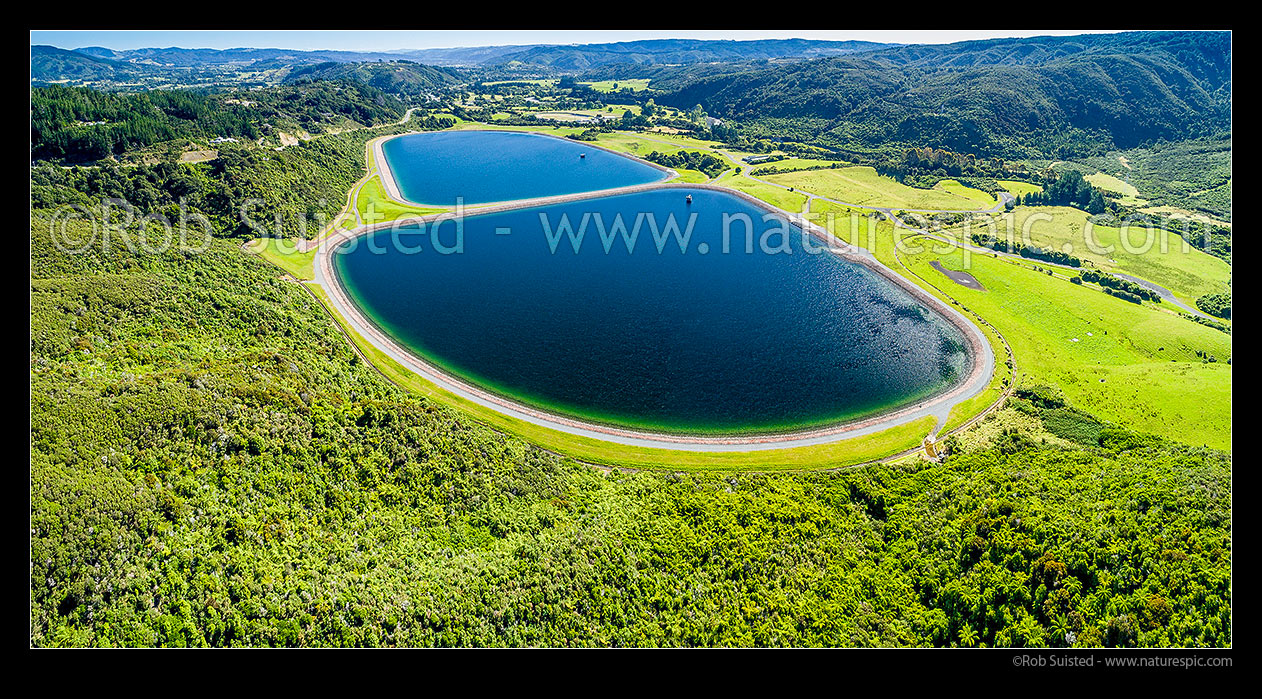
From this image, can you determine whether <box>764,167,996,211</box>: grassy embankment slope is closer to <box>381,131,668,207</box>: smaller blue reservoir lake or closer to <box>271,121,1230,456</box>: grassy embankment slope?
<box>271,121,1230,456</box>: grassy embankment slope

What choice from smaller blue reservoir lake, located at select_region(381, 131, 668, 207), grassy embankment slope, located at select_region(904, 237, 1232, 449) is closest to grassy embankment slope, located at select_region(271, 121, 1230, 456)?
grassy embankment slope, located at select_region(904, 237, 1232, 449)

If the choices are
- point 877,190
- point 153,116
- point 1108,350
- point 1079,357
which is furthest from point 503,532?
point 877,190

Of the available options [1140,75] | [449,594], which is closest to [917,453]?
[449,594]

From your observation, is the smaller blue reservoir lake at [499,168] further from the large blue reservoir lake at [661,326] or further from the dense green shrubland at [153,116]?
the large blue reservoir lake at [661,326]

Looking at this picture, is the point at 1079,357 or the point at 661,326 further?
the point at 661,326

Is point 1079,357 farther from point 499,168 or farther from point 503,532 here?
point 499,168
